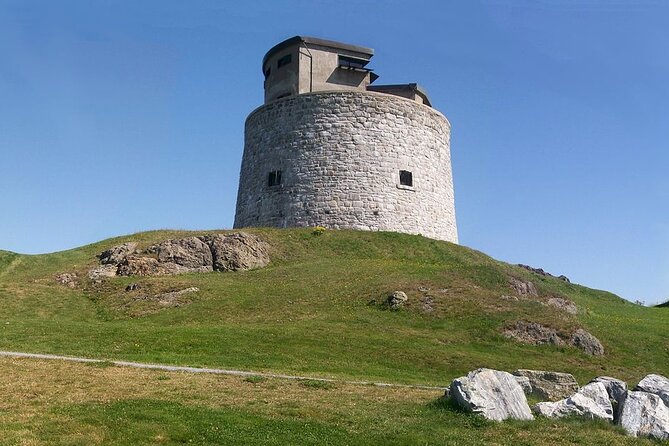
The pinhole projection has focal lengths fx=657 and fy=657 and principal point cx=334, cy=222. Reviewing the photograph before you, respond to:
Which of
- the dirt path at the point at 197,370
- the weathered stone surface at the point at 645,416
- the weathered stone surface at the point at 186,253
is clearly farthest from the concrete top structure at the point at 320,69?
the weathered stone surface at the point at 645,416

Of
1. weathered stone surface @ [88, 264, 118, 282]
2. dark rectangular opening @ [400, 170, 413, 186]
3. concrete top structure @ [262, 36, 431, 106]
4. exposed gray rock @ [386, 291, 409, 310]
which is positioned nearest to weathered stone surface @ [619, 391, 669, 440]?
exposed gray rock @ [386, 291, 409, 310]

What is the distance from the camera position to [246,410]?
1506cm

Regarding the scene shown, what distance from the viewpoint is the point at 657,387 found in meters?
16.1

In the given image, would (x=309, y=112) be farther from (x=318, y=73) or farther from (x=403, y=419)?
(x=403, y=419)

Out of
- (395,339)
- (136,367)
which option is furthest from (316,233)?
(136,367)

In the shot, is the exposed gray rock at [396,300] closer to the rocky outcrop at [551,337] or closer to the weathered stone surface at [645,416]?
the rocky outcrop at [551,337]

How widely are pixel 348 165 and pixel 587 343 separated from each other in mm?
27467

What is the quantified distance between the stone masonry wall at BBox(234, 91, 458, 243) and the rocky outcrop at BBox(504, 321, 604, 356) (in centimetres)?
2259

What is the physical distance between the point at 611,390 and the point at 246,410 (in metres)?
8.86

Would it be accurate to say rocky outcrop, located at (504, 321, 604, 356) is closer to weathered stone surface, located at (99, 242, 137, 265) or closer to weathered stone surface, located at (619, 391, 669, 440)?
weathered stone surface, located at (619, 391, 669, 440)

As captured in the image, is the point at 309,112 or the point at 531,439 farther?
the point at 309,112

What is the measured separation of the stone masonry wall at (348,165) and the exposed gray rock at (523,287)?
15.0 metres

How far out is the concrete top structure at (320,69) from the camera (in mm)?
57156

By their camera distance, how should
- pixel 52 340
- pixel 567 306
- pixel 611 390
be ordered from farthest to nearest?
pixel 567 306, pixel 52 340, pixel 611 390
